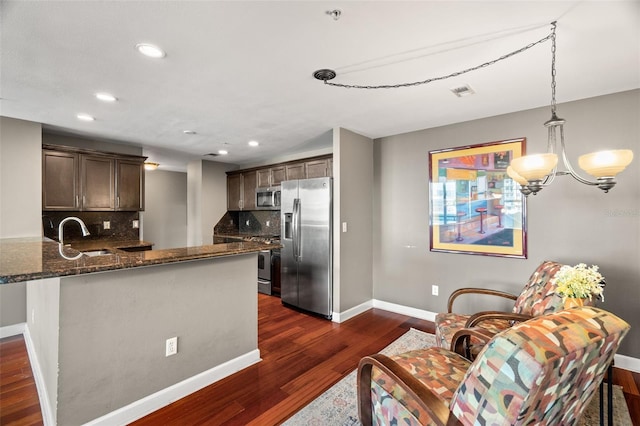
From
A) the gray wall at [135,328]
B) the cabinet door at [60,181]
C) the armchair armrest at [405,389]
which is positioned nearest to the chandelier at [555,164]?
the armchair armrest at [405,389]

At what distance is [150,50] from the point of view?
194 centimetres

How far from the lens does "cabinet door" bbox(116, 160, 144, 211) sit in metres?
4.50

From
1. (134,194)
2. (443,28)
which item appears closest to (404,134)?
(443,28)

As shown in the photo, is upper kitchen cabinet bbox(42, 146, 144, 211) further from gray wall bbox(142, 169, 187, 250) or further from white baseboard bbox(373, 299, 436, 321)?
white baseboard bbox(373, 299, 436, 321)

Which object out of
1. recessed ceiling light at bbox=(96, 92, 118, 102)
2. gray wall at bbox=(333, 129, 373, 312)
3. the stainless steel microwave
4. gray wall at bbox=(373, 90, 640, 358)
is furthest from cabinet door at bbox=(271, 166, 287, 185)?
recessed ceiling light at bbox=(96, 92, 118, 102)

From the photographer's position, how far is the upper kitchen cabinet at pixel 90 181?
3.87 meters

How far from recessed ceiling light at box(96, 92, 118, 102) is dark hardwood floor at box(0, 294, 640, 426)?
8.24 feet

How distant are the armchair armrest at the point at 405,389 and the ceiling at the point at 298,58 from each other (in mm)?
1833

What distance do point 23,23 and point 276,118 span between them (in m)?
2.07

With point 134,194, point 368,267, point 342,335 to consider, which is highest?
point 134,194

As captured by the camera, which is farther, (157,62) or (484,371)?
(157,62)

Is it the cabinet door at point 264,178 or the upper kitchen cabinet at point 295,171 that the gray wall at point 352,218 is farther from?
the cabinet door at point 264,178

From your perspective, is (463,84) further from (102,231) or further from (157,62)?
(102,231)

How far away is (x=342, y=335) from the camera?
3.32 m
